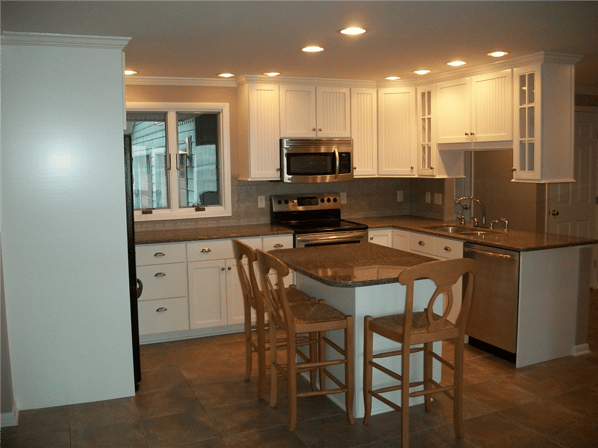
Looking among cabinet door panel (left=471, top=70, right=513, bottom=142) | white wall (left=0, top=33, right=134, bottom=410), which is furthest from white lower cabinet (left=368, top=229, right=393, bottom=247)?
white wall (left=0, top=33, right=134, bottom=410)

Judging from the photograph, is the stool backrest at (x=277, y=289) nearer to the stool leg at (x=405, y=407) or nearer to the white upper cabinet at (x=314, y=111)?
the stool leg at (x=405, y=407)

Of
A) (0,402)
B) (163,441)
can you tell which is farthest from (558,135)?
(0,402)

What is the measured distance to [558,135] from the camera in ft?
14.4

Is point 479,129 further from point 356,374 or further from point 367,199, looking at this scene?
point 356,374

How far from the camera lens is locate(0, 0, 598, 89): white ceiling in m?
2.88

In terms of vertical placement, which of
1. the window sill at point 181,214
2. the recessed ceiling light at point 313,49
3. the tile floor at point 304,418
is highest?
the recessed ceiling light at point 313,49

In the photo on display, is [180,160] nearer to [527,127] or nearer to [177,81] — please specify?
[177,81]

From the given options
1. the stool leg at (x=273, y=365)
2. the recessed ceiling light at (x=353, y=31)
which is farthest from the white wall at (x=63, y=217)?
the recessed ceiling light at (x=353, y=31)

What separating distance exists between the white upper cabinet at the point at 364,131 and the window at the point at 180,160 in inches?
47.9

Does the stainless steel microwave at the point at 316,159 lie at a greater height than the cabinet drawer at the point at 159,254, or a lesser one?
greater

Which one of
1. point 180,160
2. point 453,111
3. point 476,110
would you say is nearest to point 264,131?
point 180,160

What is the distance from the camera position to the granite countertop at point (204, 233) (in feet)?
15.6

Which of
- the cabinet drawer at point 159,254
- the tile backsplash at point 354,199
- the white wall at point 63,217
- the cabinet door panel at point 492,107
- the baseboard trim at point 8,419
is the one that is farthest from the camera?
the tile backsplash at point 354,199

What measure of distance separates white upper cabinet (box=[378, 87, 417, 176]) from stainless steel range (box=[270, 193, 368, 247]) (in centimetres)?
62
